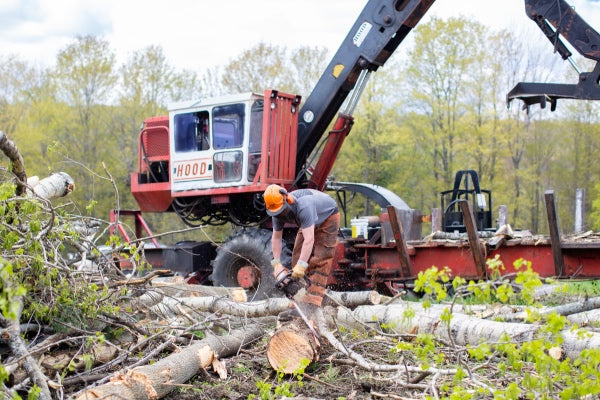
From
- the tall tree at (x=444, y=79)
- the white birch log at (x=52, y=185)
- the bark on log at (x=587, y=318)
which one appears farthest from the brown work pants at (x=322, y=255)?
the tall tree at (x=444, y=79)

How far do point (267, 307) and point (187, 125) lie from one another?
14.8 ft

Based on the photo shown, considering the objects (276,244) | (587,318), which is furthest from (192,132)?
(587,318)

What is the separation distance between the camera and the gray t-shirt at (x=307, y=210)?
6699 millimetres

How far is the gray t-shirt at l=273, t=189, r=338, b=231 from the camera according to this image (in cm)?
670

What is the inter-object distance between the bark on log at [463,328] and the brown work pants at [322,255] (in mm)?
430

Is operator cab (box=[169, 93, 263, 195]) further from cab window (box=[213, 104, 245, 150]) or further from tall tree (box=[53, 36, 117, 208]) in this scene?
tall tree (box=[53, 36, 117, 208])

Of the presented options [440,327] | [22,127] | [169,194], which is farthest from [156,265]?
[22,127]

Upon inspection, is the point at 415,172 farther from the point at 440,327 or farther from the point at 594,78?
the point at 440,327

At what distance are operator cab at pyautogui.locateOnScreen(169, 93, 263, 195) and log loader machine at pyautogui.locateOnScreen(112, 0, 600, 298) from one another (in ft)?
0.05

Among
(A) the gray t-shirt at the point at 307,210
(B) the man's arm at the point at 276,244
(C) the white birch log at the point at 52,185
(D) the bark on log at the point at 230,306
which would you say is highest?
(C) the white birch log at the point at 52,185

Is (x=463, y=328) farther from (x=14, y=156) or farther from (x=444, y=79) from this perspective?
(x=444, y=79)

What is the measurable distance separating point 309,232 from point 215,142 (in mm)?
4621

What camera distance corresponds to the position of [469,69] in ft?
99.9

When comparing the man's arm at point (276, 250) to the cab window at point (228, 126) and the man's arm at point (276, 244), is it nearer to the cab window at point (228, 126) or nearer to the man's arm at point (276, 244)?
the man's arm at point (276, 244)
